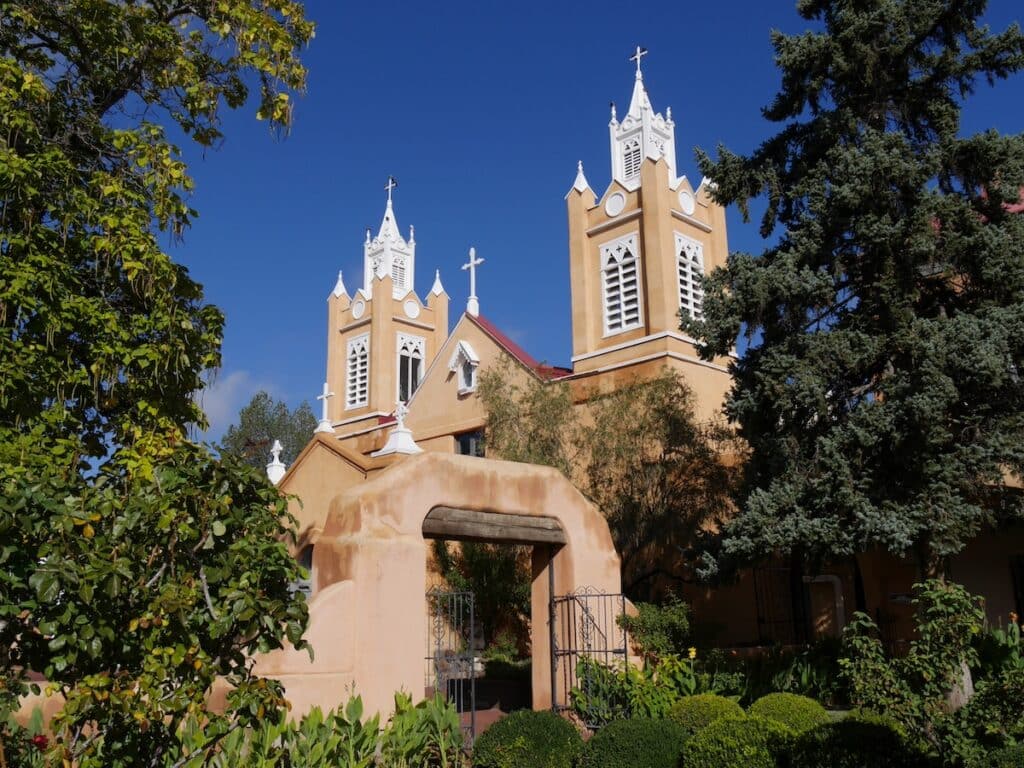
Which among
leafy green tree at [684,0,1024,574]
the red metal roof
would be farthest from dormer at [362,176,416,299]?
leafy green tree at [684,0,1024,574]

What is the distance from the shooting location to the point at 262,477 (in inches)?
225

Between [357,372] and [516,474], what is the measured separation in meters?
24.2

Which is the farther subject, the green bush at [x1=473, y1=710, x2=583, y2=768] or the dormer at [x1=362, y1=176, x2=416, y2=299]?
the dormer at [x1=362, y1=176, x2=416, y2=299]

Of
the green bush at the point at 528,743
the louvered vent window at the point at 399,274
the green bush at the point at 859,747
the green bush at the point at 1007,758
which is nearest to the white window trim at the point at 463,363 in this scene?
the louvered vent window at the point at 399,274

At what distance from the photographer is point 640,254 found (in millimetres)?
24438

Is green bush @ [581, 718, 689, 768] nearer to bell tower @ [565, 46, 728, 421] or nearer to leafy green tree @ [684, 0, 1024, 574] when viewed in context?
leafy green tree @ [684, 0, 1024, 574]

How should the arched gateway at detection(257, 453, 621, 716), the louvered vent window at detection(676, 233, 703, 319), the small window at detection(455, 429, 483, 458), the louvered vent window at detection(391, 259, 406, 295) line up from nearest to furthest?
the arched gateway at detection(257, 453, 621, 716)
the louvered vent window at detection(676, 233, 703, 319)
the small window at detection(455, 429, 483, 458)
the louvered vent window at detection(391, 259, 406, 295)

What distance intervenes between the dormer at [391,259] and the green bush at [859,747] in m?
30.6

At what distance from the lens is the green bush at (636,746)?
973 centimetres

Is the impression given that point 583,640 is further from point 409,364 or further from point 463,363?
point 409,364

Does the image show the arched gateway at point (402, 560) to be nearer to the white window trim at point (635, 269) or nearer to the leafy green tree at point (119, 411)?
the leafy green tree at point (119, 411)

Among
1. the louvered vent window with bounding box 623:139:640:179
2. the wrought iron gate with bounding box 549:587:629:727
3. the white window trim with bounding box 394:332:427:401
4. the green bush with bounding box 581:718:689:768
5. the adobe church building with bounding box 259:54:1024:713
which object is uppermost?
the louvered vent window with bounding box 623:139:640:179

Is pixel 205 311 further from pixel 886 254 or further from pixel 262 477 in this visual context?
pixel 886 254

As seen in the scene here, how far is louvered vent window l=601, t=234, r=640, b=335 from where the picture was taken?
24.2 metres
